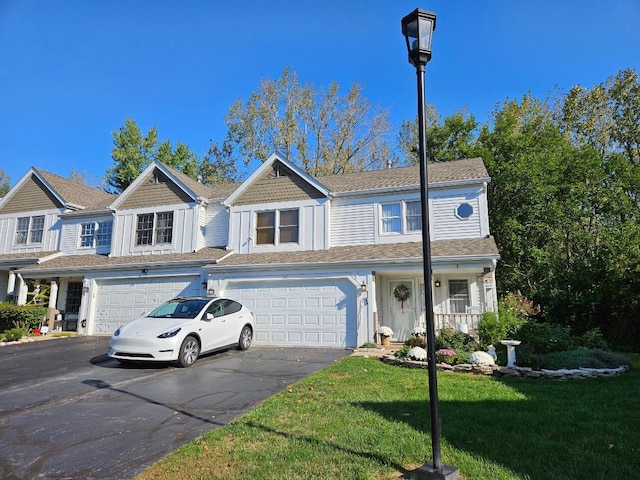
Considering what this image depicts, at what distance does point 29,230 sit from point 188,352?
1655cm

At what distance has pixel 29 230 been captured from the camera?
20.4 meters

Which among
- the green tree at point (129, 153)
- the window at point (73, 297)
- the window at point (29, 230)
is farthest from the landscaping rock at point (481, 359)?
the green tree at point (129, 153)

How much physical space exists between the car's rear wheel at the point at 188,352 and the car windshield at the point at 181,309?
28.6 inches

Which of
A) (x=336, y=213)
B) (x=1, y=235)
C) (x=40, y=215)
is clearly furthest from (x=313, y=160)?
(x=1, y=235)

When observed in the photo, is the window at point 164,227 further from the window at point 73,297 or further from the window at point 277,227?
the window at point 73,297

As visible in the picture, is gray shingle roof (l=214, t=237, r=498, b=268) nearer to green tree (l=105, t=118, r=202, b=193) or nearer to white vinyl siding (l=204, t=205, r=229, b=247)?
white vinyl siding (l=204, t=205, r=229, b=247)

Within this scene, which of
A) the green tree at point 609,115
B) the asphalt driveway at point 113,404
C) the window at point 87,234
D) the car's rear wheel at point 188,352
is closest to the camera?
the asphalt driveway at point 113,404

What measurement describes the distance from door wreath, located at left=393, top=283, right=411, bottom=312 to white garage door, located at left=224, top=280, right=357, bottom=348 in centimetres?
196

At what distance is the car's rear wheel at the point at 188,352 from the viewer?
9.07 m

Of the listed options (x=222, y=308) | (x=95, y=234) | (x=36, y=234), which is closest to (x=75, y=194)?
(x=36, y=234)

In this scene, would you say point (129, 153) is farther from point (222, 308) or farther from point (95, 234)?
point (222, 308)

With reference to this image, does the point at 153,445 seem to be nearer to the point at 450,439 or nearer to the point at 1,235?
the point at 450,439

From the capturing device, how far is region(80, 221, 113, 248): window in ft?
62.0

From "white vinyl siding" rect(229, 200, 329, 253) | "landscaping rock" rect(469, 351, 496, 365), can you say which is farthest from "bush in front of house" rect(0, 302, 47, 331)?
"landscaping rock" rect(469, 351, 496, 365)
